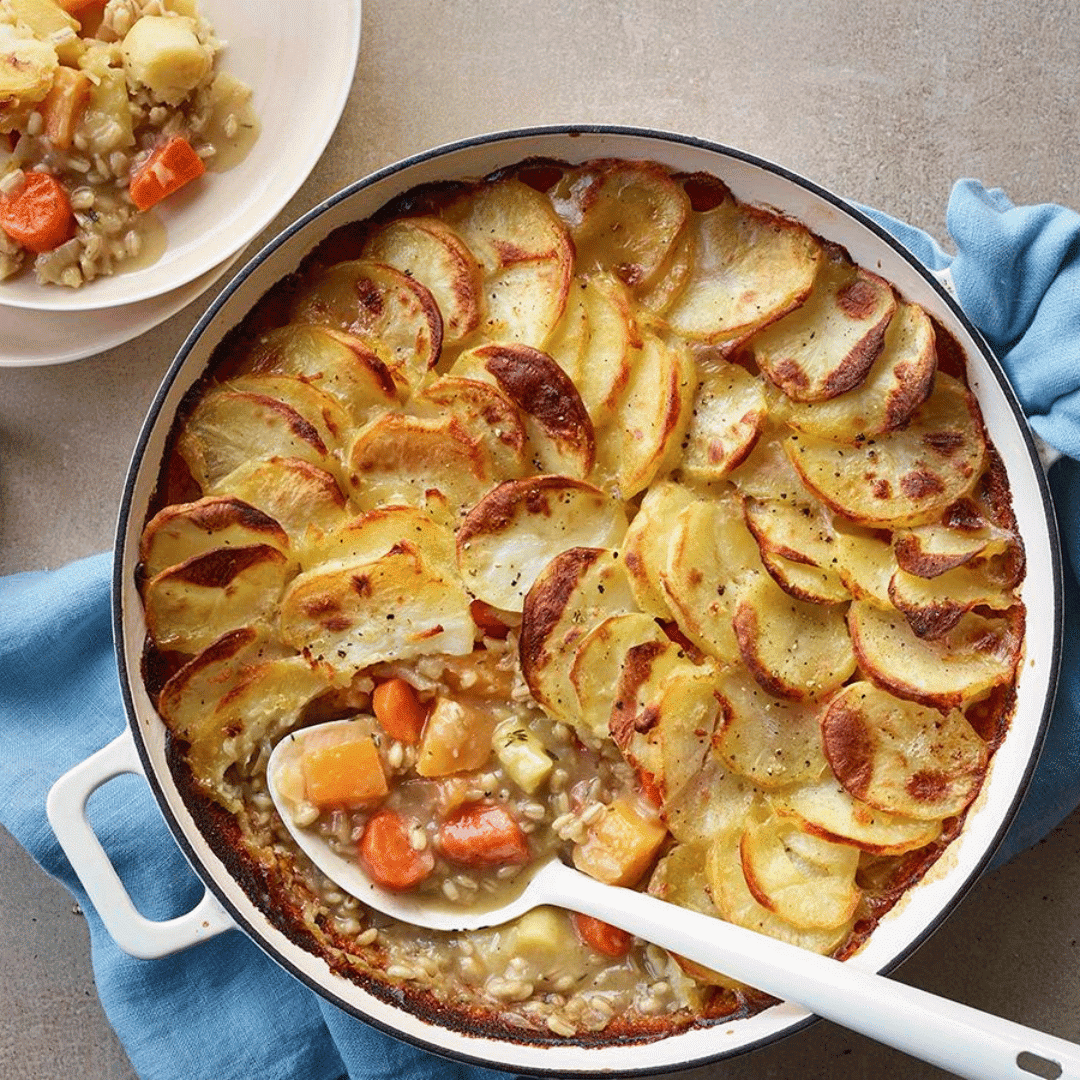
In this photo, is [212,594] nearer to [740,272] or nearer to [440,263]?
[440,263]

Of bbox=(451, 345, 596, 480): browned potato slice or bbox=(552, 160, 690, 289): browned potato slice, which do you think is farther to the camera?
bbox=(552, 160, 690, 289): browned potato slice

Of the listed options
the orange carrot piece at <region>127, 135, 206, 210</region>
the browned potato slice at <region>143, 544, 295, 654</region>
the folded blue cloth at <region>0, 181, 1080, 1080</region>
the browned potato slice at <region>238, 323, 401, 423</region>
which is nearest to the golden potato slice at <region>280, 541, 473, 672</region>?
the browned potato slice at <region>143, 544, 295, 654</region>

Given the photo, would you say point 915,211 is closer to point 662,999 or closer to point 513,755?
point 513,755

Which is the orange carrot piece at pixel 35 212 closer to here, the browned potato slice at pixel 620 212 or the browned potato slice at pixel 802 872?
the browned potato slice at pixel 620 212

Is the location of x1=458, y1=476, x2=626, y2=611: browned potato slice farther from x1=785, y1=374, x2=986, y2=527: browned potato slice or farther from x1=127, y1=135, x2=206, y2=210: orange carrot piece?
x1=127, y1=135, x2=206, y2=210: orange carrot piece

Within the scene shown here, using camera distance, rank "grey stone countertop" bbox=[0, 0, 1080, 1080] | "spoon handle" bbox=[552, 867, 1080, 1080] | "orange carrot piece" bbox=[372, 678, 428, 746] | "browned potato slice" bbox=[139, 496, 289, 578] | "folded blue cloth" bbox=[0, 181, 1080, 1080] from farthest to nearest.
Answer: "grey stone countertop" bbox=[0, 0, 1080, 1080] < "folded blue cloth" bbox=[0, 181, 1080, 1080] < "orange carrot piece" bbox=[372, 678, 428, 746] < "browned potato slice" bbox=[139, 496, 289, 578] < "spoon handle" bbox=[552, 867, 1080, 1080]

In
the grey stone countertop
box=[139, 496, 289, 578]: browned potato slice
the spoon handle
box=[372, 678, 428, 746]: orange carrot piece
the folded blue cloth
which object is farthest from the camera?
the grey stone countertop
